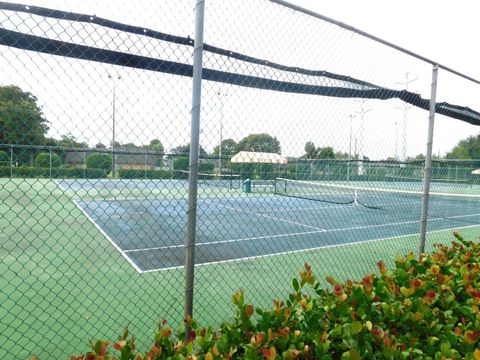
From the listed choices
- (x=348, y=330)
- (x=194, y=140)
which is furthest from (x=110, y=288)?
(x=348, y=330)

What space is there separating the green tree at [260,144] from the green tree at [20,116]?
6.75 ft

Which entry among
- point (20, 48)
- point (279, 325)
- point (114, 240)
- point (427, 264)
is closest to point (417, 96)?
point (427, 264)

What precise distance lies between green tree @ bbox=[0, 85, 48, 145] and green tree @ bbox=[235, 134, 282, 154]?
6.75ft

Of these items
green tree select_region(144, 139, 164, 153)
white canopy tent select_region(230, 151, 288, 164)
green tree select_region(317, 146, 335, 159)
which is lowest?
white canopy tent select_region(230, 151, 288, 164)

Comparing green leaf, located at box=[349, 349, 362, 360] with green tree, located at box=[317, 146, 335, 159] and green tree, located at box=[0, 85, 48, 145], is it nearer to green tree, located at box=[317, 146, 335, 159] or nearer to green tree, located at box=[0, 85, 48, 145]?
green tree, located at box=[0, 85, 48, 145]

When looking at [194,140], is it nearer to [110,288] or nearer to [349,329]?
[349,329]

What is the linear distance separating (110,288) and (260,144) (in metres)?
3.03

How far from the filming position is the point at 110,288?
16.3 feet

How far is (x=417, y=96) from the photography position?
4746 mm

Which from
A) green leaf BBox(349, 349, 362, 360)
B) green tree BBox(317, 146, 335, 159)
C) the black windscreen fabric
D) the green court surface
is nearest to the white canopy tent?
green tree BBox(317, 146, 335, 159)

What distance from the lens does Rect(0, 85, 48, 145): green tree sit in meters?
2.53

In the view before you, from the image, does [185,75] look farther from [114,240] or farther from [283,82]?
[114,240]

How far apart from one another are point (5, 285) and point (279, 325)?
490cm

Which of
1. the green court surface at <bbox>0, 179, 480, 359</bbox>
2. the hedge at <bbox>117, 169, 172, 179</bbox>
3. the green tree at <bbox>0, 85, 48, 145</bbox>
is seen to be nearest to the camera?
the green tree at <bbox>0, 85, 48, 145</bbox>
